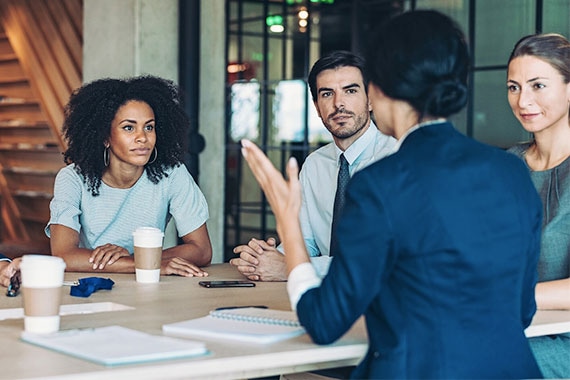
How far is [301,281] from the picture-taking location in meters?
1.84

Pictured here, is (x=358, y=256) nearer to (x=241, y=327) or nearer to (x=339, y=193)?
(x=241, y=327)

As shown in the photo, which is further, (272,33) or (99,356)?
(272,33)

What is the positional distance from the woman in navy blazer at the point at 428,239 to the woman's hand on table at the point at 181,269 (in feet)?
3.85

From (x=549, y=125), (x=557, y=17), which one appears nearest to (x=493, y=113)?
(x=557, y=17)

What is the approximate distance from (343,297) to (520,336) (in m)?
0.39

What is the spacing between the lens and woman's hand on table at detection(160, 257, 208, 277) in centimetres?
297

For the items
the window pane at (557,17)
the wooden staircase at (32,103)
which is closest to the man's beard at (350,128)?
the window pane at (557,17)

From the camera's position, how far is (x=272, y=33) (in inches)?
290

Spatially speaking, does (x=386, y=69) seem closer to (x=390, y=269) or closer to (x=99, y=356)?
(x=390, y=269)

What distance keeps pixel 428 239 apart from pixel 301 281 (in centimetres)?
30

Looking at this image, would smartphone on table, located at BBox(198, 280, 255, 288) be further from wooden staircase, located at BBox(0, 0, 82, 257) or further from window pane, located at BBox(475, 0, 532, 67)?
wooden staircase, located at BBox(0, 0, 82, 257)

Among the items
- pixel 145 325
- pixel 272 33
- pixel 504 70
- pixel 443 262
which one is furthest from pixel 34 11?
pixel 443 262

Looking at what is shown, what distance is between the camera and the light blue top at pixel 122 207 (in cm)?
338

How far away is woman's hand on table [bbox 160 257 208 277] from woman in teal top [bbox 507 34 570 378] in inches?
43.2
